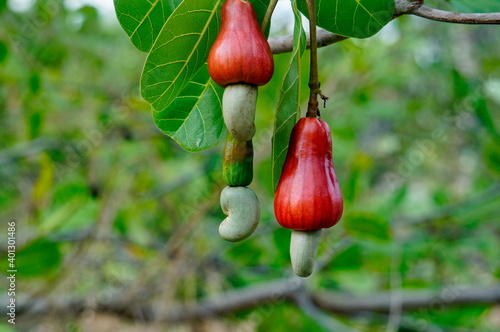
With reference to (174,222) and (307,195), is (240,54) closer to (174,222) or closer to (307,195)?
(307,195)

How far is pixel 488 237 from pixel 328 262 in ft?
4.04

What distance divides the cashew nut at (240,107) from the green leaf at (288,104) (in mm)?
100

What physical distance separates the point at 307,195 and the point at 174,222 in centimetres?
169

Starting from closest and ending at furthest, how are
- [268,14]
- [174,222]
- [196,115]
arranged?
[268,14] < [196,115] < [174,222]

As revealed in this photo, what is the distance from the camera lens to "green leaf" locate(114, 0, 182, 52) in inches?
29.0

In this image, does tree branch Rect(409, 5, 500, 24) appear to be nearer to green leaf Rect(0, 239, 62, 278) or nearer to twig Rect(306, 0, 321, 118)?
twig Rect(306, 0, 321, 118)

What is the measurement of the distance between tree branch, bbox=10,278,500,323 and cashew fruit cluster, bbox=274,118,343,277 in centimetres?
133

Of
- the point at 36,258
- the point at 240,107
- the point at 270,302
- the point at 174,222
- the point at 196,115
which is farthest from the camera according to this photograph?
the point at 174,222

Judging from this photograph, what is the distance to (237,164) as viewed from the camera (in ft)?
2.33

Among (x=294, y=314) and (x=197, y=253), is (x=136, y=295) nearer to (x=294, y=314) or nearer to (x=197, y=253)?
(x=197, y=253)

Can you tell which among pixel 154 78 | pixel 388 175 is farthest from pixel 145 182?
pixel 388 175

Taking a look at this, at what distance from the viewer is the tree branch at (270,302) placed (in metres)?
1.94

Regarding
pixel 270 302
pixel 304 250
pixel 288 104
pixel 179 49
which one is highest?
pixel 179 49

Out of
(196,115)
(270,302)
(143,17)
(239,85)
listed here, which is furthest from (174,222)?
(239,85)
